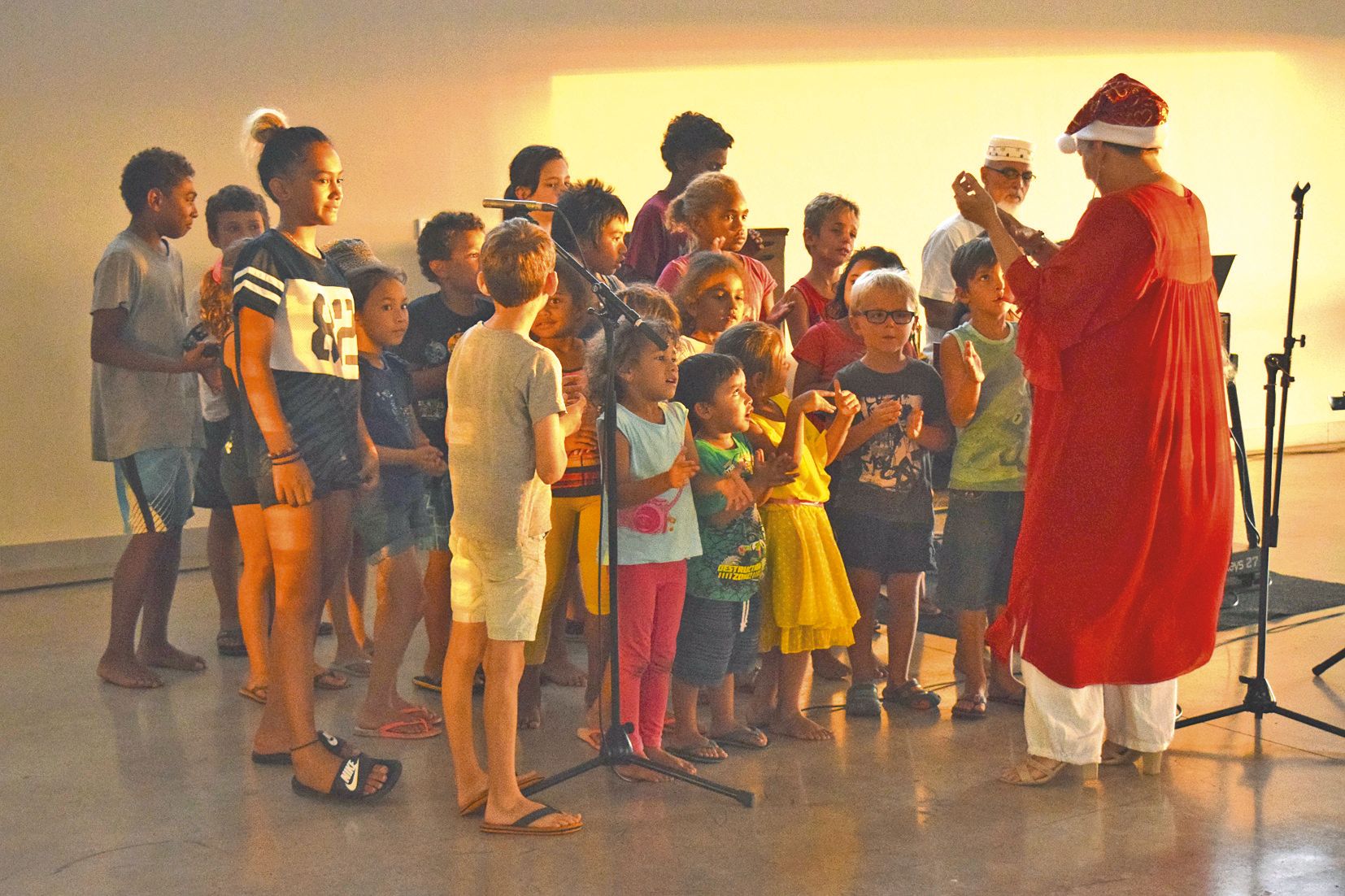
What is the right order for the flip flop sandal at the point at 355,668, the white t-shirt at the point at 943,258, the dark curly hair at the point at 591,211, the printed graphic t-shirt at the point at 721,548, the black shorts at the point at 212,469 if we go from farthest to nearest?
the white t-shirt at the point at 943,258 → the black shorts at the point at 212,469 → the flip flop sandal at the point at 355,668 → the dark curly hair at the point at 591,211 → the printed graphic t-shirt at the point at 721,548

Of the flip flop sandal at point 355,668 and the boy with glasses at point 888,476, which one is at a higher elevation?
the boy with glasses at point 888,476

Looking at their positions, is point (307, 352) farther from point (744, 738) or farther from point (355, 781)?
point (744, 738)

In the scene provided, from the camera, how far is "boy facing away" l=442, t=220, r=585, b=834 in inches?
121

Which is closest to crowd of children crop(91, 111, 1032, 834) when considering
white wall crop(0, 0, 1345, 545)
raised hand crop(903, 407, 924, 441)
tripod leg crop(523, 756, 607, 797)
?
raised hand crop(903, 407, 924, 441)

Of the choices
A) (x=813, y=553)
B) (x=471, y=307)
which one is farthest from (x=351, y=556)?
(x=813, y=553)

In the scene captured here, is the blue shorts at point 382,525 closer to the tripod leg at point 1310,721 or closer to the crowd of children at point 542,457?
the crowd of children at point 542,457

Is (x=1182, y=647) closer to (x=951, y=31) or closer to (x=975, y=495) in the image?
(x=975, y=495)

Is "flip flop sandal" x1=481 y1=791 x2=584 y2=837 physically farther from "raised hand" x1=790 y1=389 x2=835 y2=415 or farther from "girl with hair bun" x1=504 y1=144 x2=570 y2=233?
"girl with hair bun" x1=504 y1=144 x2=570 y2=233

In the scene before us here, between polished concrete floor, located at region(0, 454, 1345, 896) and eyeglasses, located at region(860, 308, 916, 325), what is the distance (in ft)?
3.57

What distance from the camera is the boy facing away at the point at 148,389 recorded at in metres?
4.58

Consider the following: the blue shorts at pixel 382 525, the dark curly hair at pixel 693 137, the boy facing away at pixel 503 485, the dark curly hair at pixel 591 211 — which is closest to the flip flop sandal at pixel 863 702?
the boy facing away at pixel 503 485

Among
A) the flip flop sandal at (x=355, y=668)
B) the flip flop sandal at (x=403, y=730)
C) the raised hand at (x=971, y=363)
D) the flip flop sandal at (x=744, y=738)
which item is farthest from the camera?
the flip flop sandal at (x=355, y=668)

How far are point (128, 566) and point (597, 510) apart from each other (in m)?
1.75

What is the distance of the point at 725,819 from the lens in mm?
3189
